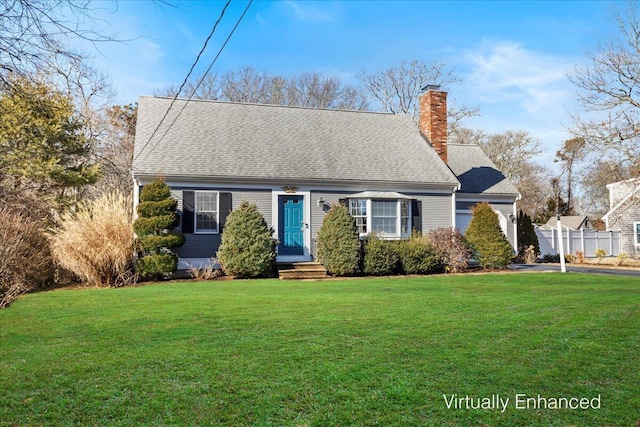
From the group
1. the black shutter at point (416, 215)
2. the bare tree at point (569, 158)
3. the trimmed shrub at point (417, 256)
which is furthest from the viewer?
the bare tree at point (569, 158)

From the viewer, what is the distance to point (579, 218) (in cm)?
3625

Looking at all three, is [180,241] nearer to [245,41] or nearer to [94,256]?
[94,256]

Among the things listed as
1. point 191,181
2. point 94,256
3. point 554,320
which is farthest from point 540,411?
point 191,181

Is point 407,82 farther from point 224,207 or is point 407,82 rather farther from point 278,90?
point 224,207

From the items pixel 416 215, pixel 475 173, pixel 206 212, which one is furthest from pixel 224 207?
pixel 475 173

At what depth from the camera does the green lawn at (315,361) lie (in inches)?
140

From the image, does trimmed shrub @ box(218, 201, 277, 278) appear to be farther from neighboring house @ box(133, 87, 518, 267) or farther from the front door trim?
the front door trim

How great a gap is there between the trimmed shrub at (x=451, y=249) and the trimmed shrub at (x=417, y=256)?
1.03ft

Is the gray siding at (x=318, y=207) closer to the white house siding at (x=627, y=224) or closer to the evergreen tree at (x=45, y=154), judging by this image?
the evergreen tree at (x=45, y=154)

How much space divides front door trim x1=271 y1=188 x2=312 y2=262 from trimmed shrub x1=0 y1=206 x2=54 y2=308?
644 centimetres

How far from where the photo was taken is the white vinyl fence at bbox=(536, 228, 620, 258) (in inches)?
925

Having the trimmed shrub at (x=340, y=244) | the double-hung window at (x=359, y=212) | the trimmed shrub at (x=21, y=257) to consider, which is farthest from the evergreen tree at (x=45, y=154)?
the double-hung window at (x=359, y=212)

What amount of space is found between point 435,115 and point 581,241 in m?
10.9

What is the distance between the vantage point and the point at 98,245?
39.3ft
